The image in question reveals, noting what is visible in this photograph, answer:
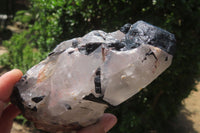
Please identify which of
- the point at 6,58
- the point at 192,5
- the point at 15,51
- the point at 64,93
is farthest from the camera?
the point at 6,58

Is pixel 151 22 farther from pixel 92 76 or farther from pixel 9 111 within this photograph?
pixel 9 111

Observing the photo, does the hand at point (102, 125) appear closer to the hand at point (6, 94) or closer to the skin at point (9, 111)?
the skin at point (9, 111)

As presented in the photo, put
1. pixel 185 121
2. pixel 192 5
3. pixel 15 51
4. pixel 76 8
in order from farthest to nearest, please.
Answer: pixel 15 51, pixel 185 121, pixel 76 8, pixel 192 5

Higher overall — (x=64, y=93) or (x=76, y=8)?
(x=76, y=8)

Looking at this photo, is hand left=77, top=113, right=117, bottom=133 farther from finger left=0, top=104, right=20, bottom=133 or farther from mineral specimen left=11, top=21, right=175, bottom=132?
finger left=0, top=104, right=20, bottom=133

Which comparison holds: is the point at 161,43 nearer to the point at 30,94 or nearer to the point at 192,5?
the point at 30,94

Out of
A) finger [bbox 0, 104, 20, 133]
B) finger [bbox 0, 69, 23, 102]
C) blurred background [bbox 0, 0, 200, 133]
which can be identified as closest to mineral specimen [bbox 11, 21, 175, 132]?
finger [bbox 0, 69, 23, 102]

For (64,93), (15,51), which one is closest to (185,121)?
(64,93)
